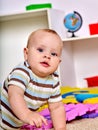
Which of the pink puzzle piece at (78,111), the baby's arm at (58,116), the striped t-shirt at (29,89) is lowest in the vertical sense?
the pink puzzle piece at (78,111)

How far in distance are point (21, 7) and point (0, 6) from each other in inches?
6.6

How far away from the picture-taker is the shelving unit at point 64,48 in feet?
6.70

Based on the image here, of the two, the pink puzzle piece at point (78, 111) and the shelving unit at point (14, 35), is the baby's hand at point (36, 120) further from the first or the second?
the shelving unit at point (14, 35)

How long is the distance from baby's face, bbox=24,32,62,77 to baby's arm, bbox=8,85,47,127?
0.09 meters

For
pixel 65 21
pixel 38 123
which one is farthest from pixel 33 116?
pixel 65 21

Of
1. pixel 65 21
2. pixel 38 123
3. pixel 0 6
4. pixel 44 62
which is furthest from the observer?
pixel 0 6

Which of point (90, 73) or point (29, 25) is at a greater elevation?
point (29, 25)

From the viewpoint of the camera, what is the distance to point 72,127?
3.05 ft

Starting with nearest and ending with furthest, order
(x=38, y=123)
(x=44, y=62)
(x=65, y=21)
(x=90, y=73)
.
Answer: (x=38, y=123)
(x=44, y=62)
(x=65, y=21)
(x=90, y=73)

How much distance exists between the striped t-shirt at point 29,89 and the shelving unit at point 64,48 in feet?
3.20

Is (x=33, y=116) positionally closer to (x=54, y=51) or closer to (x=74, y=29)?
(x=54, y=51)

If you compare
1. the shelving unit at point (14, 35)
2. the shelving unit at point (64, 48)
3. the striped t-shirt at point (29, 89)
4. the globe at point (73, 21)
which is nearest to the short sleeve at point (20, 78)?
the striped t-shirt at point (29, 89)

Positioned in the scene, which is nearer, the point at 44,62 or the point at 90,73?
the point at 44,62

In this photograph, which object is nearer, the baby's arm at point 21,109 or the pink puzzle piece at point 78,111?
the baby's arm at point 21,109
